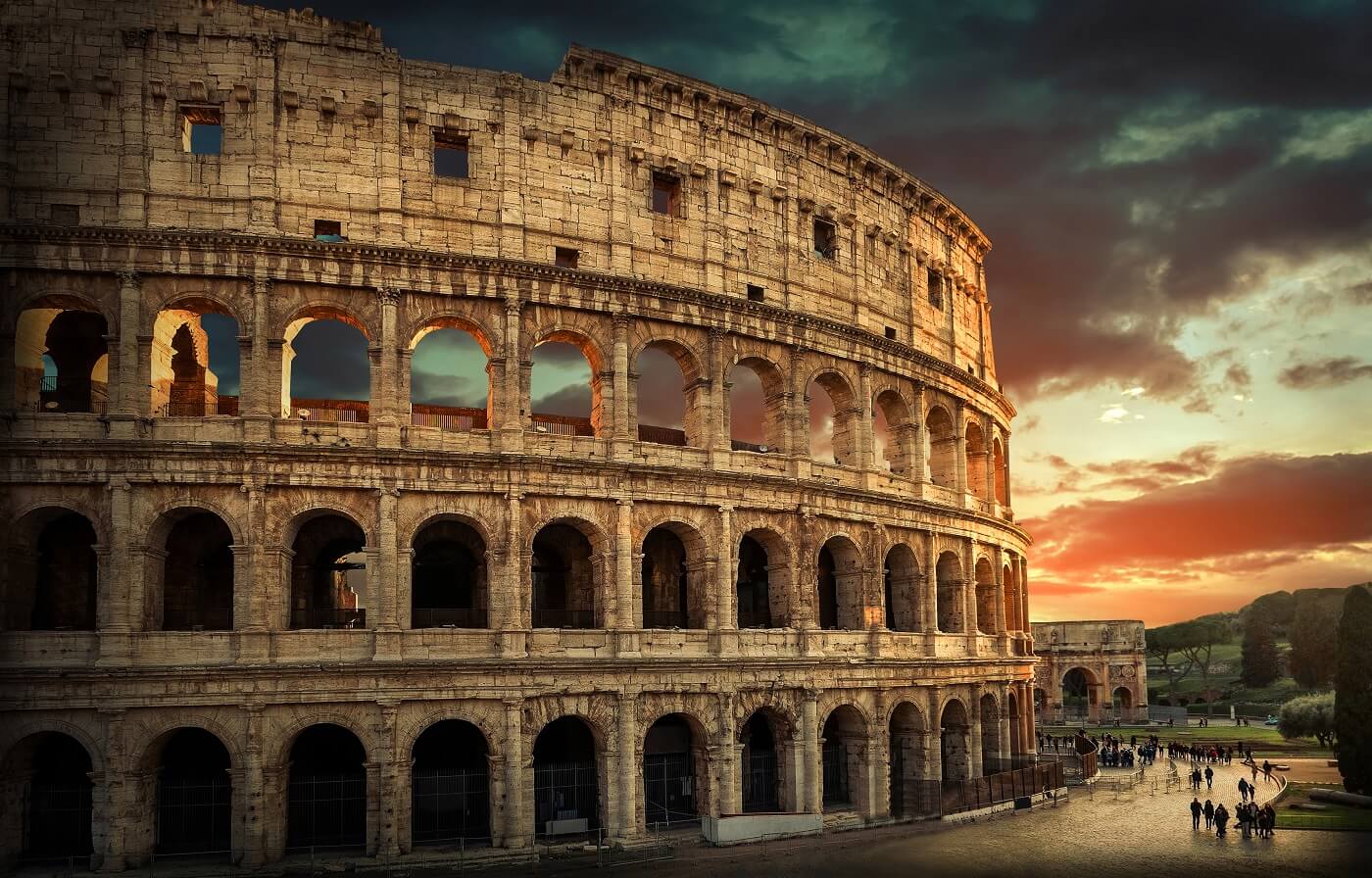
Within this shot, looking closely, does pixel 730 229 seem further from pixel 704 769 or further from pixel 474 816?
pixel 474 816

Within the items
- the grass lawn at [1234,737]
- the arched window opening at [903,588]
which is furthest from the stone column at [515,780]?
the grass lawn at [1234,737]

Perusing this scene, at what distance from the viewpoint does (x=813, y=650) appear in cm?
3125

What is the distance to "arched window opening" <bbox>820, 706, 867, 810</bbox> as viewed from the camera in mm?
32188

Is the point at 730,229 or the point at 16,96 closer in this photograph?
the point at 16,96

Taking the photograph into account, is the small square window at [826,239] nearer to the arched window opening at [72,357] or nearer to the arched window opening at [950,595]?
the arched window opening at [950,595]

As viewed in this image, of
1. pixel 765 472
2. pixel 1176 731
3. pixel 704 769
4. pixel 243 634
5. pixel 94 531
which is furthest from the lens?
pixel 1176 731

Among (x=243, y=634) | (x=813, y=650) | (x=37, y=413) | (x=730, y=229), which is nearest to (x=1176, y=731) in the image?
(x=813, y=650)

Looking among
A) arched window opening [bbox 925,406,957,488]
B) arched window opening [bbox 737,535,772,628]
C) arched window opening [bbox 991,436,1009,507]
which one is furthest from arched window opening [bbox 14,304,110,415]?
arched window opening [bbox 991,436,1009,507]

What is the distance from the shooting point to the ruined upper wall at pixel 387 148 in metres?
26.1

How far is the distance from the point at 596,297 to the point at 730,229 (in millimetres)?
5186

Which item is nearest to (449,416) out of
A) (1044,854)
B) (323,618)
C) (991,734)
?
(323,618)

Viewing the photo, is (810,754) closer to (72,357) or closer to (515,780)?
(515,780)

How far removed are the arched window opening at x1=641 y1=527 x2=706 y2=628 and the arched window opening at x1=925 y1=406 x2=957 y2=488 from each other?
10.8 m

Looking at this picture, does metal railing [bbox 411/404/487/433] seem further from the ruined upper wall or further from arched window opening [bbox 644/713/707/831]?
arched window opening [bbox 644/713/707/831]
